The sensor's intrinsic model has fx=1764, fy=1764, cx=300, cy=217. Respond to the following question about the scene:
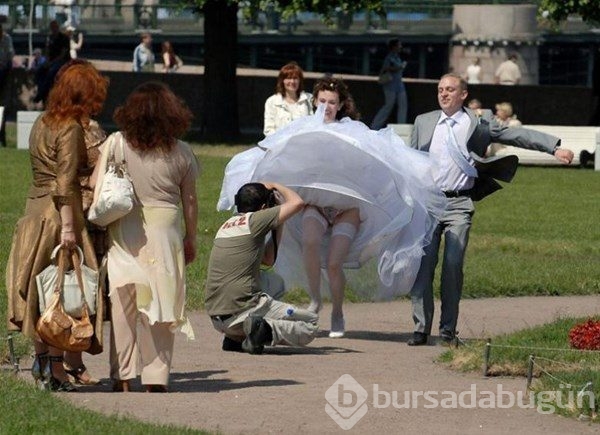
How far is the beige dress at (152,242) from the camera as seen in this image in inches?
371

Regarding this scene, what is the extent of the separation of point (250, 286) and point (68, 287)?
2.16 meters

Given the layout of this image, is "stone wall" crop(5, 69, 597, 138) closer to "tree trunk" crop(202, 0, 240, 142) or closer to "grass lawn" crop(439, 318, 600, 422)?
"tree trunk" crop(202, 0, 240, 142)

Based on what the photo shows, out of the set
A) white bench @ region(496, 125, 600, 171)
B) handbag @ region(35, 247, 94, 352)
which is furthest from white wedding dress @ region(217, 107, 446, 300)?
white bench @ region(496, 125, 600, 171)

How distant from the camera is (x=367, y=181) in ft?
39.0

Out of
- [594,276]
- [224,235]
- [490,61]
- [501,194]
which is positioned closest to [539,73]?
[490,61]

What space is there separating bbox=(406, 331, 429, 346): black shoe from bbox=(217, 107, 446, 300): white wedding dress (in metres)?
0.34

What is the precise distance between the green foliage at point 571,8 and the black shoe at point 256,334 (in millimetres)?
21815

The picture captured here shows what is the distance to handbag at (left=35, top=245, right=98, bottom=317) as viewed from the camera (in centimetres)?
920

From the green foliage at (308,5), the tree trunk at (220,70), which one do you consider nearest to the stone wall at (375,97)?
the tree trunk at (220,70)

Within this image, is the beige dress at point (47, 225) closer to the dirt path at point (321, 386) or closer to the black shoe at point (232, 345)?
the dirt path at point (321, 386)

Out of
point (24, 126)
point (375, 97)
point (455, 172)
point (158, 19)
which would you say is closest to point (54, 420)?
point (455, 172)

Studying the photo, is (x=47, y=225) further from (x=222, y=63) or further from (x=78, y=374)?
(x=222, y=63)

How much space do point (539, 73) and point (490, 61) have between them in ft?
12.5

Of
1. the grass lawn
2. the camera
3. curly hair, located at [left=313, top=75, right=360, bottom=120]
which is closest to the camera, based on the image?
the grass lawn
